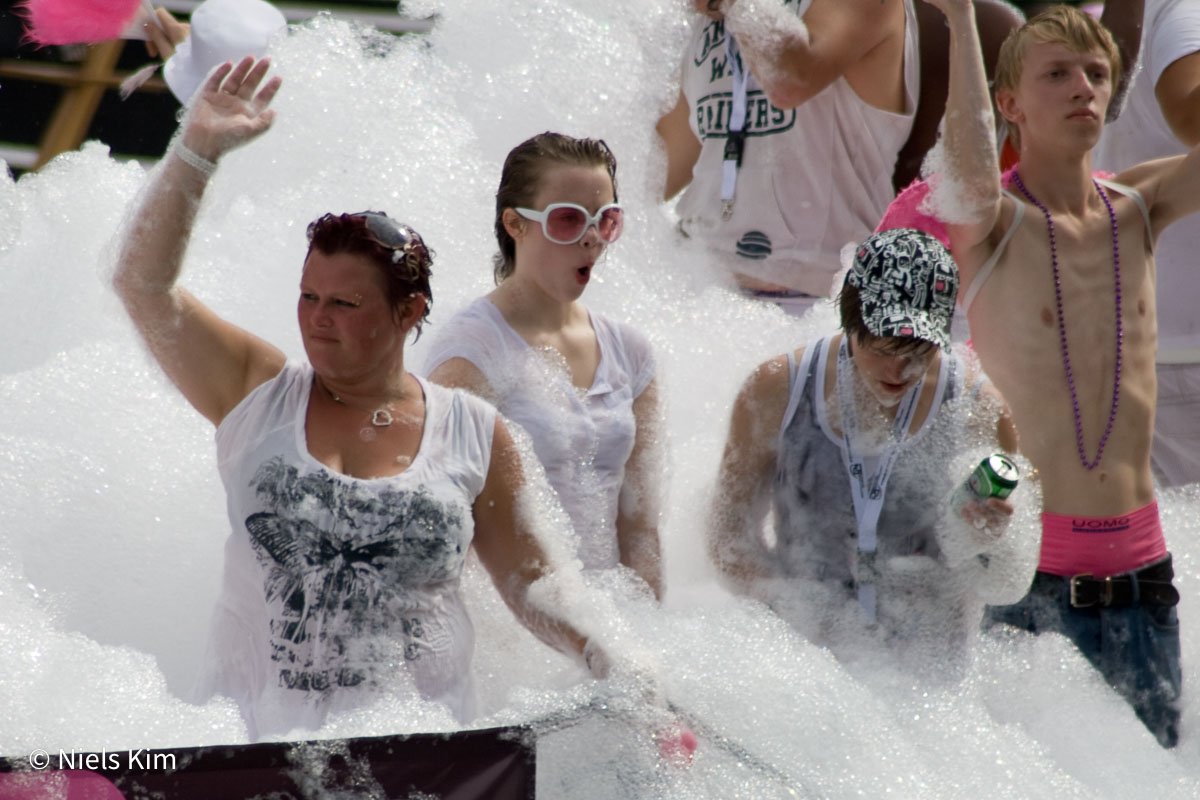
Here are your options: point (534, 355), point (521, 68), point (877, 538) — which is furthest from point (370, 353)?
point (521, 68)

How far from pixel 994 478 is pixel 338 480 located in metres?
1.02

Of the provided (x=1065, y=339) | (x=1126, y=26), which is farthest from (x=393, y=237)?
(x=1126, y=26)

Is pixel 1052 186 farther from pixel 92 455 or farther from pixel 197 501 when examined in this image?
pixel 92 455

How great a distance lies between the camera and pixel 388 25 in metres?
4.31

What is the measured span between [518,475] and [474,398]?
0.46 ft

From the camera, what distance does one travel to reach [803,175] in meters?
2.99

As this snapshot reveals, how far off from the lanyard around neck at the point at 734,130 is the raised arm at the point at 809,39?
2.9 inches

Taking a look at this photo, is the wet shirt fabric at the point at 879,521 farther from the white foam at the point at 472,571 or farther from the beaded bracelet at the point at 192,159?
the beaded bracelet at the point at 192,159

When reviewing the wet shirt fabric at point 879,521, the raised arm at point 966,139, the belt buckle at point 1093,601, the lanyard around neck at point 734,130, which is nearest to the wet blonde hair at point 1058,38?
the raised arm at point 966,139

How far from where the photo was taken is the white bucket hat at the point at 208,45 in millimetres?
3541

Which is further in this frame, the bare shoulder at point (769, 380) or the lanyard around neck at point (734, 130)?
the lanyard around neck at point (734, 130)

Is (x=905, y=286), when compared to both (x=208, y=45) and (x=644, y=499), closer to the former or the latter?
(x=644, y=499)

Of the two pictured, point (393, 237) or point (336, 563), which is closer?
point (336, 563)

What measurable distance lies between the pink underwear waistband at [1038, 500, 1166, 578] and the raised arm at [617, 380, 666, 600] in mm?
771
